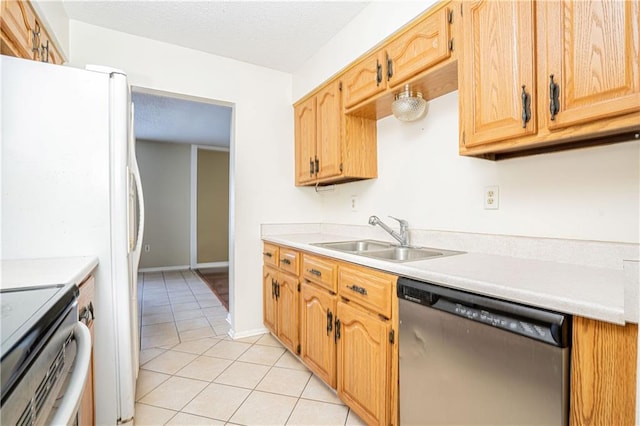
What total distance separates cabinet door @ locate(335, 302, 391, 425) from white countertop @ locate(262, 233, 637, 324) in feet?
0.94

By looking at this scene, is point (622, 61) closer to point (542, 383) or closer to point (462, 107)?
point (462, 107)

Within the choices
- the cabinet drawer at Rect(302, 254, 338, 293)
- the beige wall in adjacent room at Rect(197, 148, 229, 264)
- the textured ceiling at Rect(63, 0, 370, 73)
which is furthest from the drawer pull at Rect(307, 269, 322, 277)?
the beige wall in adjacent room at Rect(197, 148, 229, 264)

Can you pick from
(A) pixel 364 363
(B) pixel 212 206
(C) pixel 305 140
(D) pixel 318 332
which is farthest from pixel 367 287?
(B) pixel 212 206

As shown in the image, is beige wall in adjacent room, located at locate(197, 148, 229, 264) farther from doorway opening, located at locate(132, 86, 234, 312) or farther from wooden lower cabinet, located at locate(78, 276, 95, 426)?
wooden lower cabinet, located at locate(78, 276, 95, 426)

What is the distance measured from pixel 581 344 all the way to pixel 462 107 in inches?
38.7

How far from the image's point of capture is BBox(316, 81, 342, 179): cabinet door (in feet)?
7.20

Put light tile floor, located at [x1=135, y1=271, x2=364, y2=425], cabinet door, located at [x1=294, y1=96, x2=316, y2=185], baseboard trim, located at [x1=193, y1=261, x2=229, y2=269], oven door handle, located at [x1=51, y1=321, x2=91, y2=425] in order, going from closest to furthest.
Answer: oven door handle, located at [x1=51, y1=321, x2=91, y2=425], light tile floor, located at [x1=135, y1=271, x2=364, y2=425], cabinet door, located at [x1=294, y1=96, x2=316, y2=185], baseboard trim, located at [x1=193, y1=261, x2=229, y2=269]

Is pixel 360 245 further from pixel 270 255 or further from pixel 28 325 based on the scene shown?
pixel 28 325

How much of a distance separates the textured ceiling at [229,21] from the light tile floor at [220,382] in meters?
2.45

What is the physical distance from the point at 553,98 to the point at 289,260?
1.70 metres

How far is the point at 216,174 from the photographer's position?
5867mm

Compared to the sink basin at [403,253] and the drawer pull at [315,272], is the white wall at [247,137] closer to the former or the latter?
the drawer pull at [315,272]

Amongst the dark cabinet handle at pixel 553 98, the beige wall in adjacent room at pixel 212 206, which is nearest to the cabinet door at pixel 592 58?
the dark cabinet handle at pixel 553 98

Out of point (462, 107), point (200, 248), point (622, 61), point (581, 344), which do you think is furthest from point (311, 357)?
point (200, 248)
